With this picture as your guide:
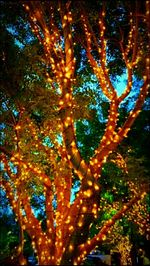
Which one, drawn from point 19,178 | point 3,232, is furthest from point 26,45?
point 3,232

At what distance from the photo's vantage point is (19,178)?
866 cm

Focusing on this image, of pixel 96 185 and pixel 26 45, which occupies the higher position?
pixel 26 45

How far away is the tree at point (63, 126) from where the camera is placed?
7.59 meters

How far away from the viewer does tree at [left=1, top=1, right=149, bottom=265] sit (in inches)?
299

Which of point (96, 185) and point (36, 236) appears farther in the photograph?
point (36, 236)

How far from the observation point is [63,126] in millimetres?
8328

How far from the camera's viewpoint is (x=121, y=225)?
1975 centimetres

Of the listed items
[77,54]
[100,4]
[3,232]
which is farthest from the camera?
Result: [3,232]

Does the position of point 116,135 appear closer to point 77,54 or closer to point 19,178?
point 19,178

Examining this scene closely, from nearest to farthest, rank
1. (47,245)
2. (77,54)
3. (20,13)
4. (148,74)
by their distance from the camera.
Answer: (148,74) < (47,245) < (20,13) < (77,54)

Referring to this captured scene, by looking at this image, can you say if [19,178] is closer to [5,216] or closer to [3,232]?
[5,216]

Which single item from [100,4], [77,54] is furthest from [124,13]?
[77,54]

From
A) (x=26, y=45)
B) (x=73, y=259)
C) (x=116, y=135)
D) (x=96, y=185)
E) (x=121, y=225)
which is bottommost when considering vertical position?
(x=73, y=259)

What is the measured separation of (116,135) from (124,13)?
361 cm
